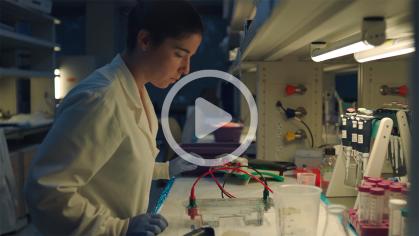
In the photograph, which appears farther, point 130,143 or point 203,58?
point 203,58

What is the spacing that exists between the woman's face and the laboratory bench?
1.48 feet

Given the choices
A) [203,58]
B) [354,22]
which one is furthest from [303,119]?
[203,58]

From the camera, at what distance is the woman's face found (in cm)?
137

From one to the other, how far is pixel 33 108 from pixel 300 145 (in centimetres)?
309

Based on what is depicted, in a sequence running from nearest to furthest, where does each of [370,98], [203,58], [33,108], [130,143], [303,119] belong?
[130,143], [370,98], [303,119], [33,108], [203,58]

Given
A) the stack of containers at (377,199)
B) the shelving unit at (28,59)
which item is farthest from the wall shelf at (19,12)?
the stack of containers at (377,199)

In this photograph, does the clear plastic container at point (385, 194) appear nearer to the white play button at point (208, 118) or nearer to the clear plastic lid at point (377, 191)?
the clear plastic lid at point (377, 191)

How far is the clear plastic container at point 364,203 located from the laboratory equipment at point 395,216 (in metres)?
0.08

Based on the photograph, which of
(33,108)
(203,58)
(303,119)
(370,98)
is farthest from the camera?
(203,58)

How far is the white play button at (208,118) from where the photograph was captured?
3.78m

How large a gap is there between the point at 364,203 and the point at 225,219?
437mm

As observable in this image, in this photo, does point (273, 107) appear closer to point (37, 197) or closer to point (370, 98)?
point (370, 98)

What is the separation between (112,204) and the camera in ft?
4.30

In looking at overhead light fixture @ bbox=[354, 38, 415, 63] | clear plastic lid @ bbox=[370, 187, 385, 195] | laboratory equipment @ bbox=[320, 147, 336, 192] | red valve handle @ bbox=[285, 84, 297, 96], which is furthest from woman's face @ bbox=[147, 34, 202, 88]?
red valve handle @ bbox=[285, 84, 297, 96]
